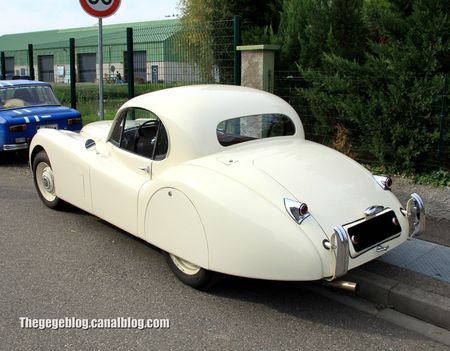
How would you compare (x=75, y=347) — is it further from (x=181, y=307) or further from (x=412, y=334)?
(x=412, y=334)

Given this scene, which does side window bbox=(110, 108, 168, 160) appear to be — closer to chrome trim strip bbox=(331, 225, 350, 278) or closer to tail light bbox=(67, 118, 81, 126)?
chrome trim strip bbox=(331, 225, 350, 278)

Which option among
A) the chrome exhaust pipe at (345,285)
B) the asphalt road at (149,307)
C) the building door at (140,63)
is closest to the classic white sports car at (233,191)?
the chrome exhaust pipe at (345,285)

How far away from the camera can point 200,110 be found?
443 centimetres

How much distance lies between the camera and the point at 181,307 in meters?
3.85

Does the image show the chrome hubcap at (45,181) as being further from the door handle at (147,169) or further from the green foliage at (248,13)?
the green foliage at (248,13)

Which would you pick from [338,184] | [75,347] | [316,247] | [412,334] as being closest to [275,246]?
[316,247]

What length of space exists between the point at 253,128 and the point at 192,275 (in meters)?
1.50

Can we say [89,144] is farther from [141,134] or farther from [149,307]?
[149,307]

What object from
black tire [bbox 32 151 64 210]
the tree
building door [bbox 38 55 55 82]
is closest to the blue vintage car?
black tire [bbox 32 151 64 210]

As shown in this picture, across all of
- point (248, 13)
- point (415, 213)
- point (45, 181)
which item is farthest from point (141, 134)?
point (248, 13)

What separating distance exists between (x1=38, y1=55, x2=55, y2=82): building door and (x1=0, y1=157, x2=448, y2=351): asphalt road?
56.5 ft

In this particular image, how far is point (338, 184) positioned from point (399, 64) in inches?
138

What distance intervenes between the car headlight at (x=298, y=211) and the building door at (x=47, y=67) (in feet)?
62.6

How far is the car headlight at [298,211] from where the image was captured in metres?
3.51
